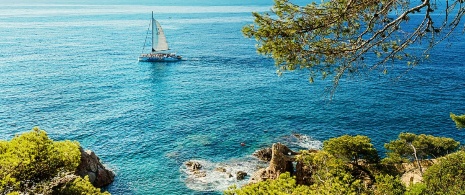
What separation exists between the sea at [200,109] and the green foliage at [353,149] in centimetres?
744

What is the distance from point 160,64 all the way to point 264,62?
32966mm

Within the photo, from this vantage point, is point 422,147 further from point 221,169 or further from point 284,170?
point 221,169

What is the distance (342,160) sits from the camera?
Result: 42.5 m

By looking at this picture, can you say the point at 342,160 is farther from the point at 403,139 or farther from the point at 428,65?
the point at 428,65

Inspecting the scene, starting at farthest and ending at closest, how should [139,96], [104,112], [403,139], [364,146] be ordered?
[139,96] < [104,112] < [403,139] < [364,146]

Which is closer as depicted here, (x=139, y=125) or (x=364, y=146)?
(x=364, y=146)

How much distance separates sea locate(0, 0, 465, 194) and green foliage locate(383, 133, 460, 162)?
7.72 m

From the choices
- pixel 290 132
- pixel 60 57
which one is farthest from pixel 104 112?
pixel 60 57

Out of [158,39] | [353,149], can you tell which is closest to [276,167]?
[353,149]

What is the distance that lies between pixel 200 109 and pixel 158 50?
206ft

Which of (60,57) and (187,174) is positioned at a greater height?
(60,57)

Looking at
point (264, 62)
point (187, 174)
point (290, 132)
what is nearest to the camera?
point (187, 174)

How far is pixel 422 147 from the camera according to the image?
4319 cm

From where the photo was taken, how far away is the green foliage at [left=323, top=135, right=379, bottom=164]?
41000mm
